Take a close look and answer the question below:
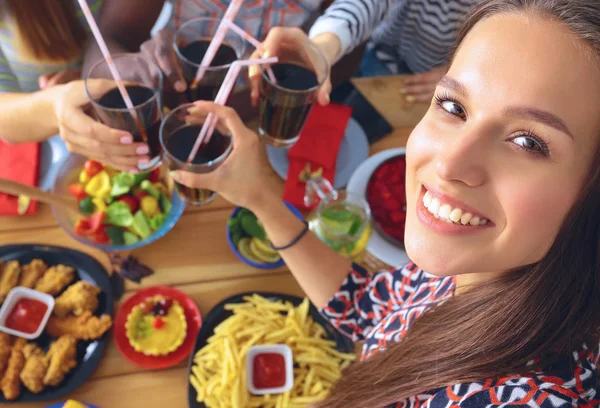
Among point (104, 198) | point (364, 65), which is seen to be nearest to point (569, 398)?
point (104, 198)

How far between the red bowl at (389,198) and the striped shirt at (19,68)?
1082 millimetres

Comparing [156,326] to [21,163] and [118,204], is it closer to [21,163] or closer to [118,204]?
[118,204]

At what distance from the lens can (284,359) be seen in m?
1.23

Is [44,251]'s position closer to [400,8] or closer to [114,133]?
[114,133]

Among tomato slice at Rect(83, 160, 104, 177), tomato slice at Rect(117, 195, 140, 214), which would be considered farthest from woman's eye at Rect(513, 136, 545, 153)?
tomato slice at Rect(83, 160, 104, 177)

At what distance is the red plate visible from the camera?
3.91ft

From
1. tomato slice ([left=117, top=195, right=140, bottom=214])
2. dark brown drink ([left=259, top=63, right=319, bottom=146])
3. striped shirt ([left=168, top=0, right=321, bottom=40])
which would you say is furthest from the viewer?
striped shirt ([left=168, top=0, right=321, bottom=40])

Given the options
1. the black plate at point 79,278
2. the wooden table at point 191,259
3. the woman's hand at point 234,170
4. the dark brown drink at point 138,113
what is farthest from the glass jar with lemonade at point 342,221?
the black plate at point 79,278

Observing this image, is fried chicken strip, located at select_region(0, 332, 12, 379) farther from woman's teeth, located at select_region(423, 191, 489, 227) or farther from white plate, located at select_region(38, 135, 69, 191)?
woman's teeth, located at select_region(423, 191, 489, 227)

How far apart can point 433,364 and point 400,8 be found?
1.68 meters

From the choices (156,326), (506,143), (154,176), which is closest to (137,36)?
(154,176)

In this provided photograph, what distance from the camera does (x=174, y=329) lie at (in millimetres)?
1238

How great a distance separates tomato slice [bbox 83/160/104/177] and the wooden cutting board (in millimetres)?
1002

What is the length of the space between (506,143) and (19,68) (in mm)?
1504
